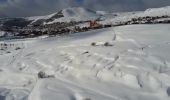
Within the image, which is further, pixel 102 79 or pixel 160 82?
pixel 102 79

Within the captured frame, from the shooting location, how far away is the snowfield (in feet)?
29.2

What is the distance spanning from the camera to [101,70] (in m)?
10.5

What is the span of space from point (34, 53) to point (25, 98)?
6671 millimetres

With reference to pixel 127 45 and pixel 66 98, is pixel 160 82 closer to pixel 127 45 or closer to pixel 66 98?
pixel 66 98

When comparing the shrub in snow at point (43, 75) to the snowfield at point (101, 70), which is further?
the shrub in snow at point (43, 75)

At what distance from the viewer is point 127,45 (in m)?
12.3

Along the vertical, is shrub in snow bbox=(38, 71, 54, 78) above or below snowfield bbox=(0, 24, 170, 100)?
below

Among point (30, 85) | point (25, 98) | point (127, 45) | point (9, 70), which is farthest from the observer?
point (9, 70)

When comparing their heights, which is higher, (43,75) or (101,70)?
(101,70)

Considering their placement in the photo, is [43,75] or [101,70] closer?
[101,70]

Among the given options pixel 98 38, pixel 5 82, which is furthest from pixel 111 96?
pixel 98 38

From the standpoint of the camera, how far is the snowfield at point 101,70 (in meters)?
8.91

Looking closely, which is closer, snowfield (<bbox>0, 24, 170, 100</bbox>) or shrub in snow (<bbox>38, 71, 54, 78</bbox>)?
snowfield (<bbox>0, 24, 170, 100</bbox>)

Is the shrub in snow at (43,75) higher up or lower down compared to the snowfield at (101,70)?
lower down
